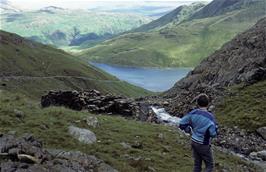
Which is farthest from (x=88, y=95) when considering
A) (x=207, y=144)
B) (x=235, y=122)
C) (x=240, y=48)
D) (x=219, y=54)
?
(x=219, y=54)

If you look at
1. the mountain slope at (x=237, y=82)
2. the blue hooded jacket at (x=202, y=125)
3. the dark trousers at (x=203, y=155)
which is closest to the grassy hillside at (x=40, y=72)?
the mountain slope at (x=237, y=82)

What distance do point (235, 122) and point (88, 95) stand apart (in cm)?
1323

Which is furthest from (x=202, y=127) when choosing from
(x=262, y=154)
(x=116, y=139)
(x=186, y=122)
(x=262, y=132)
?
(x=262, y=132)

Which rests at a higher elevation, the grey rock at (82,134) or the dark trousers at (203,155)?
the dark trousers at (203,155)

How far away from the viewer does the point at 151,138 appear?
77.0 ft

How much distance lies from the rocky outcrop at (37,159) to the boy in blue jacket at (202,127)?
3.82 meters

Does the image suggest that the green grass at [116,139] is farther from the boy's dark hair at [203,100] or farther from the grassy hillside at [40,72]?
the grassy hillside at [40,72]

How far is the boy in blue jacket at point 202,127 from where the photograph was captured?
15352 millimetres

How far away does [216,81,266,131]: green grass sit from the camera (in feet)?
122

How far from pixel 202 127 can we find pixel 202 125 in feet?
0.22

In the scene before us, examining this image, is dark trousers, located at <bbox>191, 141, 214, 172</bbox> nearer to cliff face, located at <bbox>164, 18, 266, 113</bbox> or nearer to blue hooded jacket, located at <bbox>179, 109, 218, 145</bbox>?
blue hooded jacket, located at <bbox>179, 109, 218, 145</bbox>

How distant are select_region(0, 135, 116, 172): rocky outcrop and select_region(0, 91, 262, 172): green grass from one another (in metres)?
1.29

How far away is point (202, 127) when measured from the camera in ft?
50.6

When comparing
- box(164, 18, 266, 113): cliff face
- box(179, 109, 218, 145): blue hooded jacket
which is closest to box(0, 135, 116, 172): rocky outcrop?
Answer: box(179, 109, 218, 145): blue hooded jacket
